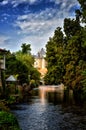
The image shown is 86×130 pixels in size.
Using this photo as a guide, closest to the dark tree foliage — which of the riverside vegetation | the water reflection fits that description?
the riverside vegetation

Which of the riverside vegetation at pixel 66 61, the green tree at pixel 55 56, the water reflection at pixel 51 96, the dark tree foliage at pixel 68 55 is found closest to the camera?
the water reflection at pixel 51 96

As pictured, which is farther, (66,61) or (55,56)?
(55,56)

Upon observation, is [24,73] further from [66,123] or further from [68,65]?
[66,123]

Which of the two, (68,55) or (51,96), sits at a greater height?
(68,55)

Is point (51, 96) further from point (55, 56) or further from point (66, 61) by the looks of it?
point (55, 56)

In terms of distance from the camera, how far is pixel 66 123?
2803 centimetres

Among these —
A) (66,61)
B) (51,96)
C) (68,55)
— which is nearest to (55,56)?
(66,61)

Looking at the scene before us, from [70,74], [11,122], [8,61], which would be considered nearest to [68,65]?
[70,74]

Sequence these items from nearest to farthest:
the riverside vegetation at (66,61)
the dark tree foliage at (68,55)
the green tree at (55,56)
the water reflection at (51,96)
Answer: the water reflection at (51,96) < the riverside vegetation at (66,61) < the dark tree foliage at (68,55) < the green tree at (55,56)

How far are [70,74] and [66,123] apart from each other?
4045 cm

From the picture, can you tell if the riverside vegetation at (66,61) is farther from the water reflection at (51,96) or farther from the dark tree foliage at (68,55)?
the water reflection at (51,96)

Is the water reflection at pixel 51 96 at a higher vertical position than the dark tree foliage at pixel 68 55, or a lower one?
lower

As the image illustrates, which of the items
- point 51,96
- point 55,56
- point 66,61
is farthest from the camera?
point 55,56

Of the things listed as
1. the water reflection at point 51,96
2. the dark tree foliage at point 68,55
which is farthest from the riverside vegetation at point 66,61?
the water reflection at point 51,96
